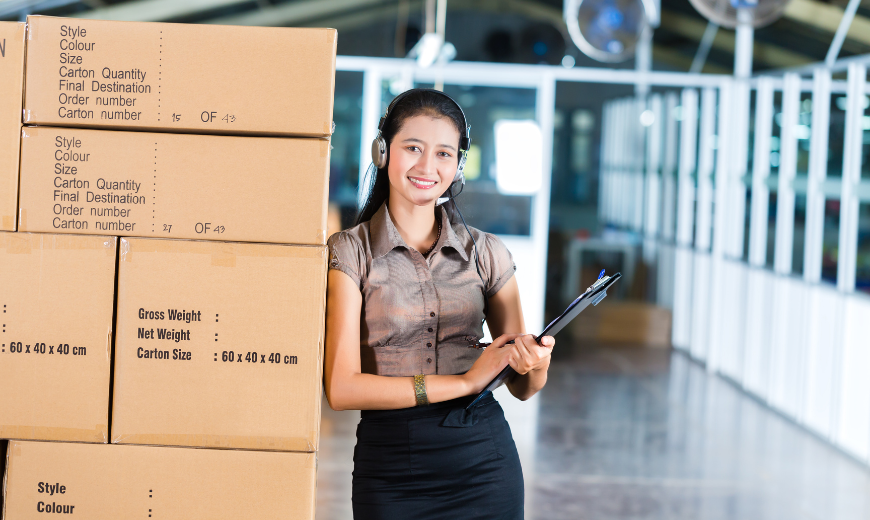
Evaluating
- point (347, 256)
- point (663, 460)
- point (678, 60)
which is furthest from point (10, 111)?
point (678, 60)

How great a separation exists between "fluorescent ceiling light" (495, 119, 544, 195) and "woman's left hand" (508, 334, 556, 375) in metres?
4.96

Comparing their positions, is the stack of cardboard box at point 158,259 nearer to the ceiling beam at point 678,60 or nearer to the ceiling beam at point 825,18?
the ceiling beam at point 825,18

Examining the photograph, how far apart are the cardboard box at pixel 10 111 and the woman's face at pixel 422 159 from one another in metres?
0.60

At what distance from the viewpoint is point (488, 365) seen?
139cm

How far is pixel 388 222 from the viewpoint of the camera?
149cm

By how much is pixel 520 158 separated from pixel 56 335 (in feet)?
17.2

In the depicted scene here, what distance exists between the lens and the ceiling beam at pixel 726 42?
17.1 ft

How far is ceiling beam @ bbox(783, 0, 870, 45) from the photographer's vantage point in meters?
4.22

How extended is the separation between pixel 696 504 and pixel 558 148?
20.0ft

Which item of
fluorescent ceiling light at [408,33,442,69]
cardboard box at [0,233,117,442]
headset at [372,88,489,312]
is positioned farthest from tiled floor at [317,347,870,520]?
fluorescent ceiling light at [408,33,442,69]

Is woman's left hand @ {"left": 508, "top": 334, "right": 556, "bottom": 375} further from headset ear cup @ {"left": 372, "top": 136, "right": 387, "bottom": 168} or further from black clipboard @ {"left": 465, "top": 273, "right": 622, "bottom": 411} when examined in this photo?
headset ear cup @ {"left": 372, "top": 136, "right": 387, "bottom": 168}

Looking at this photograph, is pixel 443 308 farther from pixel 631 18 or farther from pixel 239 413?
pixel 631 18

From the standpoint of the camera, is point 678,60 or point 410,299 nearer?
point 410,299

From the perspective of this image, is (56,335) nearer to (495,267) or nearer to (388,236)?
(388,236)
